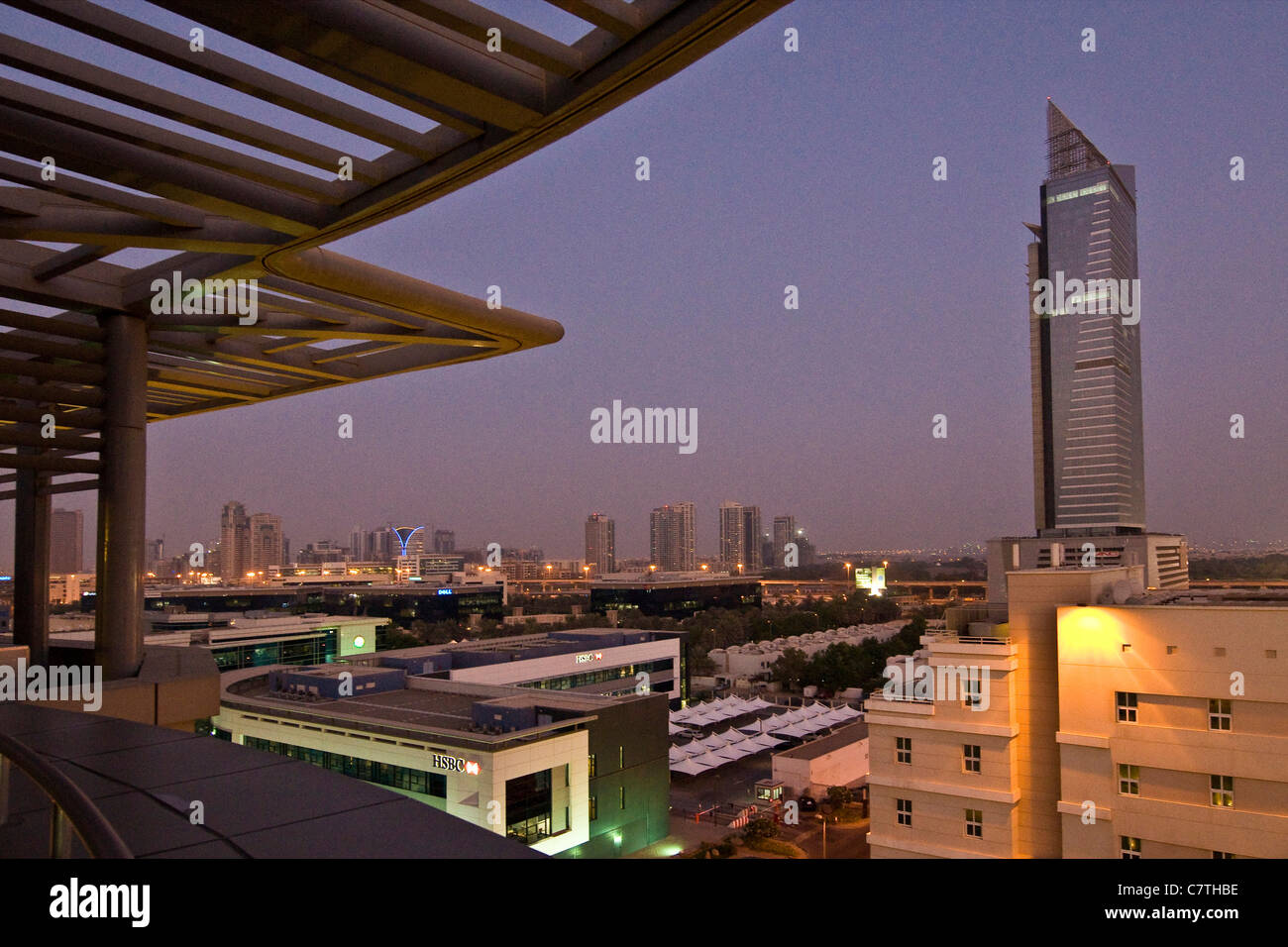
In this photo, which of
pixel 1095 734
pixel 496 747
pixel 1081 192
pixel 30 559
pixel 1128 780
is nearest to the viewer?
pixel 30 559

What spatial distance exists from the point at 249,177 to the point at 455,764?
15893 millimetres

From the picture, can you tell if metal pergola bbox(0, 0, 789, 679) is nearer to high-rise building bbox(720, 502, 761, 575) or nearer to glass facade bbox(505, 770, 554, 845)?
glass facade bbox(505, 770, 554, 845)

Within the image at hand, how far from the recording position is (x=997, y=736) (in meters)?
12.9

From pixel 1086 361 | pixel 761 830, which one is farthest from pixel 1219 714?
pixel 1086 361

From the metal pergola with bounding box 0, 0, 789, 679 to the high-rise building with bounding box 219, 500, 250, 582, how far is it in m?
110

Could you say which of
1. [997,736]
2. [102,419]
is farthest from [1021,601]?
[102,419]

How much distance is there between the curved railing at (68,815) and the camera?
1.45 metres

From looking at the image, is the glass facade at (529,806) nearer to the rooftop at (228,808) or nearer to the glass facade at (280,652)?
the rooftop at (228,808)

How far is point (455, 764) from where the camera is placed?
59.9 feet

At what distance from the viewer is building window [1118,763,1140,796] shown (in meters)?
11.9

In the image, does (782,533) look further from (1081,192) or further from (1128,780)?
(1128,780)

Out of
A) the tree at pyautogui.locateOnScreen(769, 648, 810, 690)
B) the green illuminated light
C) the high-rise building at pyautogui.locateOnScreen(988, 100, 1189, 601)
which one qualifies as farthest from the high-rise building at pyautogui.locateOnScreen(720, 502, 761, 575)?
the tree at pyautogui.locateOnScreen(769, 648, 810, 690)
